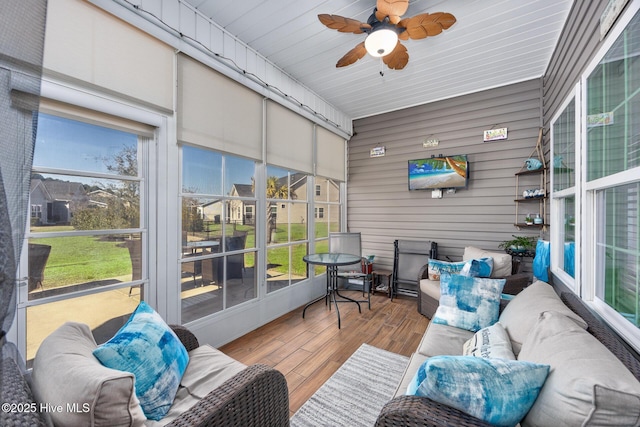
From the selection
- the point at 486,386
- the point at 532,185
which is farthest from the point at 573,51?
the point at 486,386

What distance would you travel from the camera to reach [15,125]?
586mm

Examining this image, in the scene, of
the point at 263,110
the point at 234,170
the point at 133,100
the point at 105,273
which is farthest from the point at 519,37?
the point at 105,273

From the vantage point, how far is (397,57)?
7.91 feet

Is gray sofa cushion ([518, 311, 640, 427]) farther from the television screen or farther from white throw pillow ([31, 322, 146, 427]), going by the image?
the television screen

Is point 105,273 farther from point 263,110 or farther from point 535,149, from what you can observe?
point 535,149

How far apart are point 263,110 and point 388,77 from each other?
1.66 meters

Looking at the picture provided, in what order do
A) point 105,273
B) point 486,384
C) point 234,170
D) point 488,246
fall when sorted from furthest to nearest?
point 488,246 < point 234,170 < point 105,273 < point 486,384

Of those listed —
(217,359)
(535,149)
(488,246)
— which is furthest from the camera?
(488,246)

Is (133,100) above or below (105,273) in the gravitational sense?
above

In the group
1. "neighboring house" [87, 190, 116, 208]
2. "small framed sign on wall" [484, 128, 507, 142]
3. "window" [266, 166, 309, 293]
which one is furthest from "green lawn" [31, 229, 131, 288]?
"small framed sign on wall" [484, 128, 507, 142]

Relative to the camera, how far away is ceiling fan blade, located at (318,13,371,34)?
193 centimetres

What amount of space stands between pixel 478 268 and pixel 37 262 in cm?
362

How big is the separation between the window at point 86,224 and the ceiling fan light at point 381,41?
6.19ft

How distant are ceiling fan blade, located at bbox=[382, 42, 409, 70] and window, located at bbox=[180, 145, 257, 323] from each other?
1.77 metres
